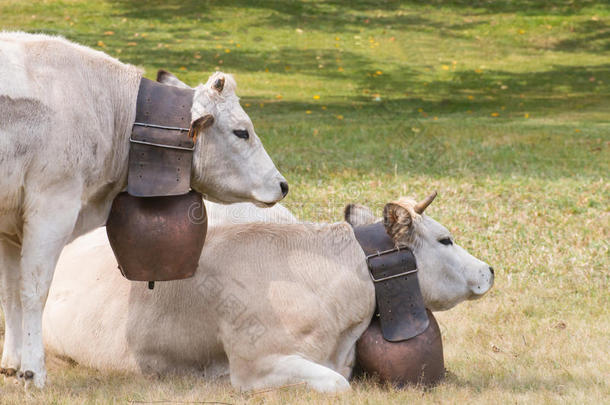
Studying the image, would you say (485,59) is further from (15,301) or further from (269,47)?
(15,301)

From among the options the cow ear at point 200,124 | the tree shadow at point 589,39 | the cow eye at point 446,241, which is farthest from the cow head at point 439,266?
the tree shadow at point 589,39

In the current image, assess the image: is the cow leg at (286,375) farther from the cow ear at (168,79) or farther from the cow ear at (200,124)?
the cow ear at (168,79)

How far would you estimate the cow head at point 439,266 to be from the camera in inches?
250

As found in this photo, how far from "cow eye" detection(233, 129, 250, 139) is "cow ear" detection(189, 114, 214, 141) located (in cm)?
20

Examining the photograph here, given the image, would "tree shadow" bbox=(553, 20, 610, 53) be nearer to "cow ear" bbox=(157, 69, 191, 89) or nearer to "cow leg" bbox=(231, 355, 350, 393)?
"cow ear" bbox=(157, 69, 191, 89)

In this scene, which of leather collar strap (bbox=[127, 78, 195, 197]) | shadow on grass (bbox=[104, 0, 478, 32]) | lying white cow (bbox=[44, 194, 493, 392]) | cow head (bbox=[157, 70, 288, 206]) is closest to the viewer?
lying white cow (bbox=[44, 194, 493, 392])

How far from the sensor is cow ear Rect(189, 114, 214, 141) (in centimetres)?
594

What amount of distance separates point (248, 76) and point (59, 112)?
20079 millimetres

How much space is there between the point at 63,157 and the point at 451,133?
13108 mm

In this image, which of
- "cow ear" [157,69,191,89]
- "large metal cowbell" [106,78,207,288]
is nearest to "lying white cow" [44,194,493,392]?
"large metal cowbell" [106,78,207,288]

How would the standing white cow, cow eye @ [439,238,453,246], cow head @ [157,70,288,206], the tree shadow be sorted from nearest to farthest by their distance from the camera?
the standing white cow
cow head @ [157,70,288,206]
cow eye @ [439,238,453,246]
the tree shadow

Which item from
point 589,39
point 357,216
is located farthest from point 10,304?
point 589,39

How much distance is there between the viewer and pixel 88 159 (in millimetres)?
5809

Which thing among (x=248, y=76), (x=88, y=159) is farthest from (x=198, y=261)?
(x=248, y=76)
